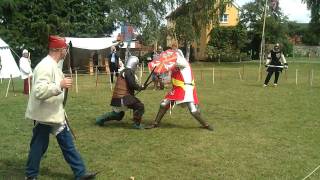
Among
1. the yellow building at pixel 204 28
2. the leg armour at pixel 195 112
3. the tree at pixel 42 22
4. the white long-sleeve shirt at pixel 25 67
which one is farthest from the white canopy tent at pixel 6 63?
the leg armour at pixel 195 112

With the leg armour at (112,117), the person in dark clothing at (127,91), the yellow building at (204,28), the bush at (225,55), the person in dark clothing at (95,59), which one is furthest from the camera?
the bush at (225,55)

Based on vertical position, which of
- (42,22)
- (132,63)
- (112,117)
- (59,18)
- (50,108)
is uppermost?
(59,18)

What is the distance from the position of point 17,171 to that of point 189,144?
313cm

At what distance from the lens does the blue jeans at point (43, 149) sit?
6.64 meters

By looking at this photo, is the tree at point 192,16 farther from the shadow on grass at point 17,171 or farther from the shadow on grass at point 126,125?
the shadow on grass at point 17,171

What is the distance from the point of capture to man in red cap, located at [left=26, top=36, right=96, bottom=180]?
6.27m

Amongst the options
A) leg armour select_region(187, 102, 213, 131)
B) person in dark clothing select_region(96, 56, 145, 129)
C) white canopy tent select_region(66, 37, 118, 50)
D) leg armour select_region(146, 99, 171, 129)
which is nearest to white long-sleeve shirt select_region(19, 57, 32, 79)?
person in dark clothing select_region(96, 56, 145, 129)

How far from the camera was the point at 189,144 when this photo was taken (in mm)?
9312

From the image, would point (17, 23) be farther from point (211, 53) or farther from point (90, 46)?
point (211, 53)

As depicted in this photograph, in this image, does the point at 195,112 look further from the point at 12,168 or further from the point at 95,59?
the point at 95,59

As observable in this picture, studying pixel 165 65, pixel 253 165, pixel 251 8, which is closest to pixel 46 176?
pixel 253 165

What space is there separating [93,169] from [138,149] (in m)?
1.46

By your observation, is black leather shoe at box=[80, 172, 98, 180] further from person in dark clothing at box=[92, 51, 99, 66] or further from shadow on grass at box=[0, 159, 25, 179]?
person in dark clothing at box=[92, 51, 99, 66]

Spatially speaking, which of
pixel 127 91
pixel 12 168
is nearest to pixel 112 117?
pixel 127 91
